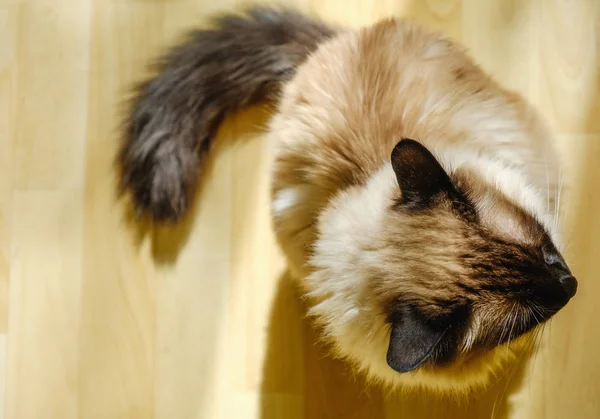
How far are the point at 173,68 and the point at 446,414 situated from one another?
3.59 feet

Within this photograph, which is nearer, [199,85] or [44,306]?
[199,85]

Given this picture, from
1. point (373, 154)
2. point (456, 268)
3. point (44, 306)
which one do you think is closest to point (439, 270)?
point (456, 268)

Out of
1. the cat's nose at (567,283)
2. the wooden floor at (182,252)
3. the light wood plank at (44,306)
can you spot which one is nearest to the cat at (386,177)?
the cat's nose at (567,283)

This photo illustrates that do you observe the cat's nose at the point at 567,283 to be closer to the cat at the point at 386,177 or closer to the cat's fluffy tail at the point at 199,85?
the cat at the point at 386,177

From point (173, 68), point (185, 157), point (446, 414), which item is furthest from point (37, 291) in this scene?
point (446, 414)

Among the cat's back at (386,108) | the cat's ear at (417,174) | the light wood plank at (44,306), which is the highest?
the cat's back at (386,108)

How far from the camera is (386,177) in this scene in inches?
40.3

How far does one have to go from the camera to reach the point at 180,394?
1506mm

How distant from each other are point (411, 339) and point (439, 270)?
0.40 ft

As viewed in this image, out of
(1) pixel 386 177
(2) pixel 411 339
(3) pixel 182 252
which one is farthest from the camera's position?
(3) pixel 182 252

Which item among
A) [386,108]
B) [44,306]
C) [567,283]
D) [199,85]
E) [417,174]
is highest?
[199,85]

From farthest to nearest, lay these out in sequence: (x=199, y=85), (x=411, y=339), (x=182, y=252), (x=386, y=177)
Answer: (x=182, y=252)
(x=199, y=85)
(x=386, y=177)
(x=411, y=339)

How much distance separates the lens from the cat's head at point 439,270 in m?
0.87

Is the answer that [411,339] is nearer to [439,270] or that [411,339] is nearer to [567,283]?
[439,270]
